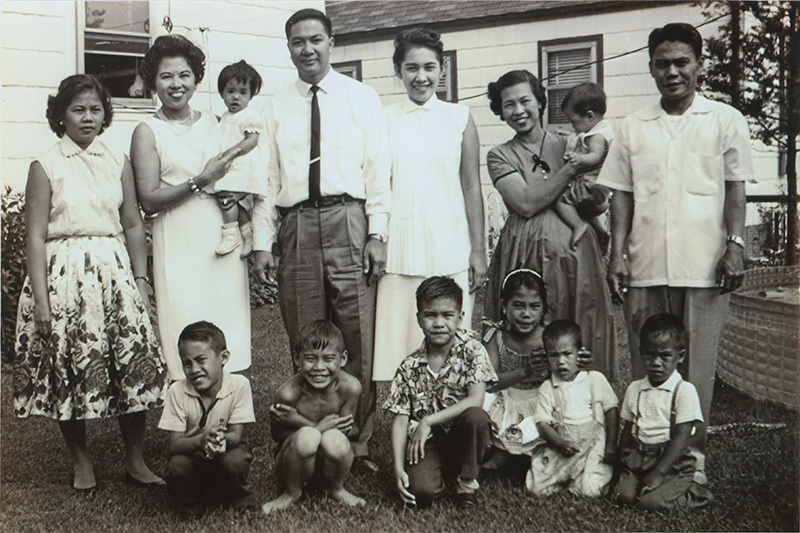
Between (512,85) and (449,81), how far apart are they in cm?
60

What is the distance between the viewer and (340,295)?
3.72m

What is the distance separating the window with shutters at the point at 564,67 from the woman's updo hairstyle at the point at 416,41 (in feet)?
2.28

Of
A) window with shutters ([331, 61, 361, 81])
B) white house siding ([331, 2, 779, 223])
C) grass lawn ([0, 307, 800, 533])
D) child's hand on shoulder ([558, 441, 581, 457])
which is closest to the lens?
grass lawn ([0, 307, 800, 533])

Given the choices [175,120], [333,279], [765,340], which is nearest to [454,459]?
[333,279]

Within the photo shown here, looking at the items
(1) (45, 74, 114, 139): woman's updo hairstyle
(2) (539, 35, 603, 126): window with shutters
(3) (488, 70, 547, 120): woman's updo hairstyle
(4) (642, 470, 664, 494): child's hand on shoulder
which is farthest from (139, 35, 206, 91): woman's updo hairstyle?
(4) (642, 470, 664, 494): child's hand on shoulder

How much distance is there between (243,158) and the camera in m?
3.79

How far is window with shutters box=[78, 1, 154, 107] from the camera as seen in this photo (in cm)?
401

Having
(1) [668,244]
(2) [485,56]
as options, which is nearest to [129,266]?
(2) [485,56]

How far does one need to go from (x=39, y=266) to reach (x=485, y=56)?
92.5 inches

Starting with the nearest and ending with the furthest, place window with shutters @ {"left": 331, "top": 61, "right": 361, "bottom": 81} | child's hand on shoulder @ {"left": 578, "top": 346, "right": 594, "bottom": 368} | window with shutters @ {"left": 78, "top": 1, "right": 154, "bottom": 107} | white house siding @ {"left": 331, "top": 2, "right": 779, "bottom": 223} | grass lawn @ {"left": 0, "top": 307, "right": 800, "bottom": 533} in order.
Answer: grass lawn @ {"left": 0, "top": 307, "right": 800, "bottom": 533} → child's hand on shoulder @ {"left": 578, "top": 346, "right": 594, "bottom": 368} → white house siding @ {"left": 331, "top": 2, "right": 779, "bottom": 223} → window with shutters @ {"left": 78, "top": 1, "right": 154, "bottom": 107} → window with shutters @ {"left": 331, "top": 61, "right": 361, "bottom": 81}

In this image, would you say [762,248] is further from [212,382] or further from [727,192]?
[212,382]

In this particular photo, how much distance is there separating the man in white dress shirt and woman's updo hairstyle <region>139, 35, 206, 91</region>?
40 cm

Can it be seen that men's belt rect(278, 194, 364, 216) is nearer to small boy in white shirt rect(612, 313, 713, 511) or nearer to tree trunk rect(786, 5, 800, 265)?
small boy in white shirt rect(612, 313, 713, 511)

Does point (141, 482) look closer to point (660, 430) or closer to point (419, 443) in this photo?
point (419, 443)
